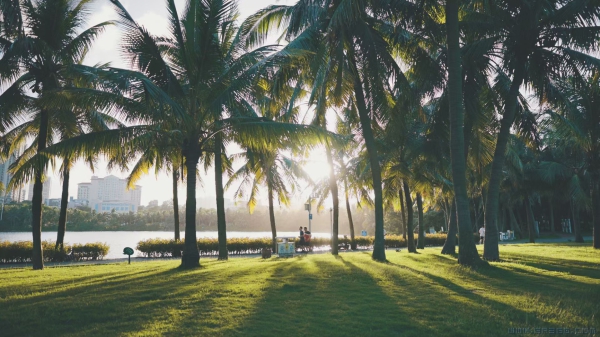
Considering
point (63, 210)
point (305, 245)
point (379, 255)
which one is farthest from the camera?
point (305, 245)

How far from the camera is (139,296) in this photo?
21.0ft

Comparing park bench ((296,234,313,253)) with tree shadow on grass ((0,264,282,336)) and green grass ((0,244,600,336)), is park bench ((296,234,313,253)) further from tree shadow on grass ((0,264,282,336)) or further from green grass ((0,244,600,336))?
tree shadow on grass ((0,264,282,336))

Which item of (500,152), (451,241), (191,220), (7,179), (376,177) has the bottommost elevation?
(451,241)

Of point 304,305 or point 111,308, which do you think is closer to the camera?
point 111,308

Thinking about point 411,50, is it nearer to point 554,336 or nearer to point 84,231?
point 554,336

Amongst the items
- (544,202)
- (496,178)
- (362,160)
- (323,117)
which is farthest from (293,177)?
(544,202)

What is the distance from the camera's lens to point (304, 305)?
18.8 ft

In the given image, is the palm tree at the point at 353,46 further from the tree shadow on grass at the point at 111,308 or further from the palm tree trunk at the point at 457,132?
the tree shadow on grass at the point at 111,308

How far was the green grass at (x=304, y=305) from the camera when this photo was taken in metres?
4.58

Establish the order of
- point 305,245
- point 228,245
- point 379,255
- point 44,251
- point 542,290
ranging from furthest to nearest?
1. point 305,245
2. point 228,245
3. point 44,251
4. point 379,255
5. point 542,290

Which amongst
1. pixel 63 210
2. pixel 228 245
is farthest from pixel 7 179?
pixel 228 245

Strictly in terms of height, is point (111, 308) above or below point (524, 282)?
above

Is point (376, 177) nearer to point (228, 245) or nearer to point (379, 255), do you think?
point (379, 255)

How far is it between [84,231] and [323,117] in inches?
2491
